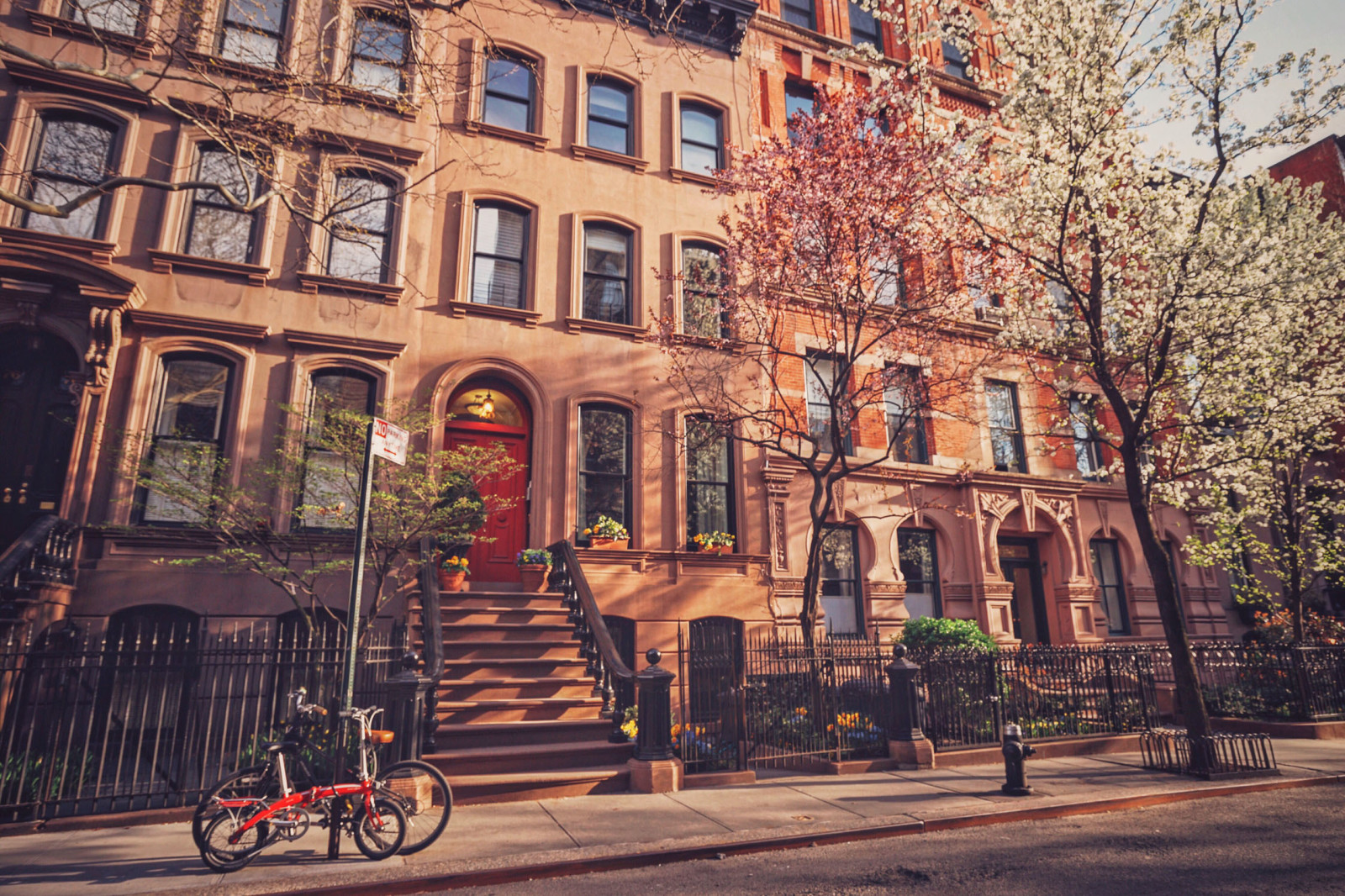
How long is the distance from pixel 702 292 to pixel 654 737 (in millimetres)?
9283

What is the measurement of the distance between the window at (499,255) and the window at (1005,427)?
38.3ft

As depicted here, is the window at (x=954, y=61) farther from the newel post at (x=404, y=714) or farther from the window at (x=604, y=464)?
the newel post at (x=404, y=714)

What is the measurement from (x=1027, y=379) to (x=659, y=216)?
33.9 ft

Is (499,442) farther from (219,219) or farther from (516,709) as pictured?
(219,219)

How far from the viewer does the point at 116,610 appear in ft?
32.3

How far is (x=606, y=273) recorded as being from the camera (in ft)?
47.9

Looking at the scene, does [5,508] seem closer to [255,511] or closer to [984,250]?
[255,511]

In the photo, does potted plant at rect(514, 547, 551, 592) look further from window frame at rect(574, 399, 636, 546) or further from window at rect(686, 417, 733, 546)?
window at rect(686, 417, 733, 546)

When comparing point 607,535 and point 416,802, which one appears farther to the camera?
point 607,535

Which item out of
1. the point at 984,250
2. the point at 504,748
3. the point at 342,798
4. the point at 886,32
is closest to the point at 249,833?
the point at 342,798

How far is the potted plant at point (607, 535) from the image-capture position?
1280 centimetres

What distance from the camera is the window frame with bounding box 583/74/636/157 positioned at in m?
15.3

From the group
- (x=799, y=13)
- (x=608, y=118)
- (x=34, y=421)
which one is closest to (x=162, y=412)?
(x=34, y=421)

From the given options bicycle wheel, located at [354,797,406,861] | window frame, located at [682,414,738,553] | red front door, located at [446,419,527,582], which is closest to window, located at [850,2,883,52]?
window frame, located at [682,414,738,553]
